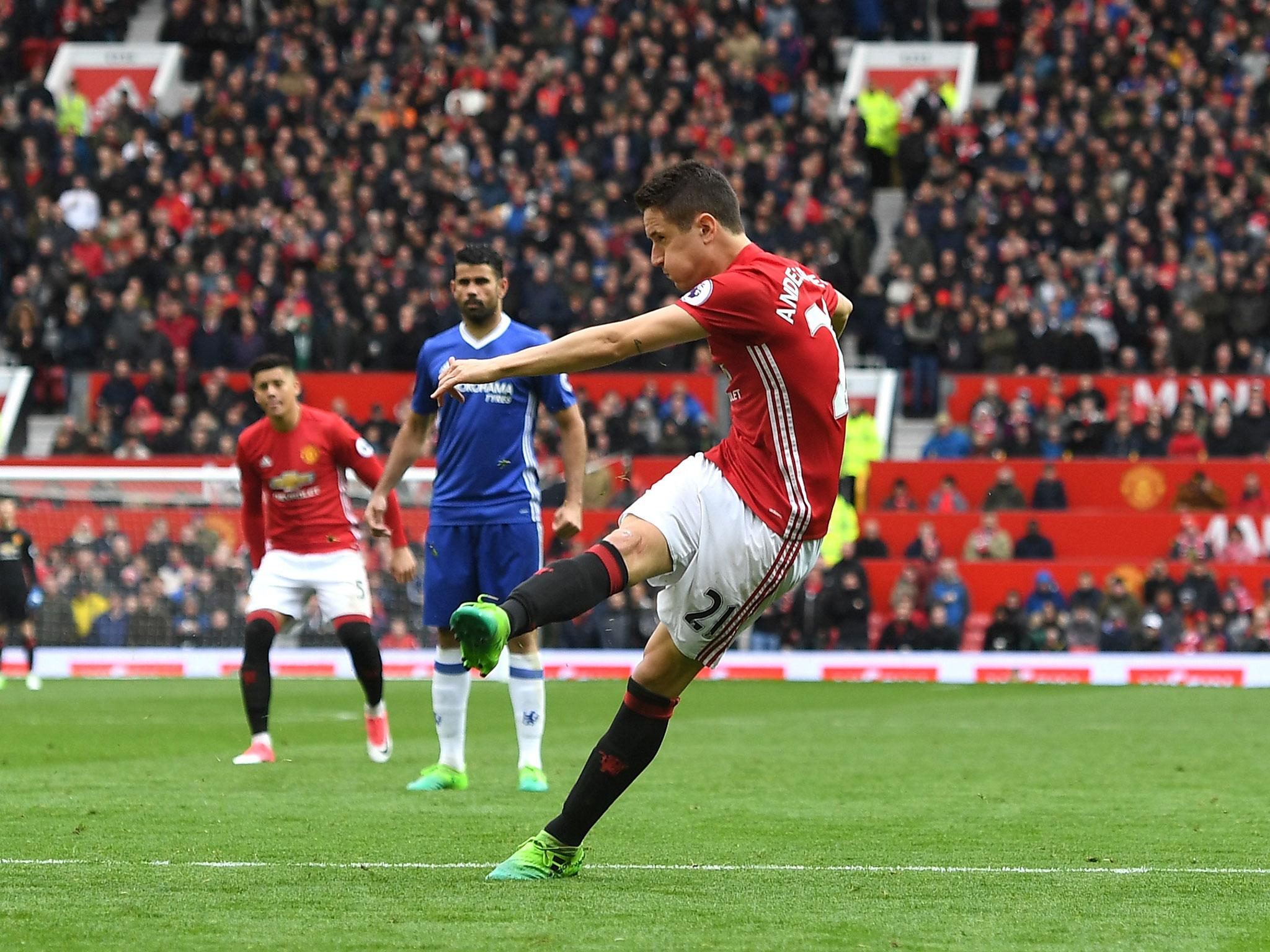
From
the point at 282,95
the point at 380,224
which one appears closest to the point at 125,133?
the point at 282,95

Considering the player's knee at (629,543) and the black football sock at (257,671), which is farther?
the black football sock at (257,671)

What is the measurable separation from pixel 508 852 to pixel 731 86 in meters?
23.9

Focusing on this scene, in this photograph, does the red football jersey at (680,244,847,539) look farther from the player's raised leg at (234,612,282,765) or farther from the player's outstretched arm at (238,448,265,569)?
the player's outstretched arm at (238,448,265,569)

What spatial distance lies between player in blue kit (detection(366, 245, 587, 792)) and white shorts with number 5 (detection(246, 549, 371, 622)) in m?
1.42

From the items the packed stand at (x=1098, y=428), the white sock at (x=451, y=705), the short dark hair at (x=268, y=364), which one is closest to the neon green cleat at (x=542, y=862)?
the white sock at (x=451, y=705)

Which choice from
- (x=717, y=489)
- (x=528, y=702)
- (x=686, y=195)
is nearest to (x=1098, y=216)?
(x=528, y=702)

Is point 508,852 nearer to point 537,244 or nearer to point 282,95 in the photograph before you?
point 537,244

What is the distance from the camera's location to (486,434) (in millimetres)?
10156

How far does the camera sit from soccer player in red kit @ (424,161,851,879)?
629 cm

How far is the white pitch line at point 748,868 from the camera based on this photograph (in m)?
6.79

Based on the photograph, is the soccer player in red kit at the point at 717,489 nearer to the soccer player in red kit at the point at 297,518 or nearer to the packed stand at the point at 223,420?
the soccer player in red kit at the point at 297,518

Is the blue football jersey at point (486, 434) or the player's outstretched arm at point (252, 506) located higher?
the blue football jersey at point (486, 434)

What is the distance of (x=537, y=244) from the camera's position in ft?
90.2

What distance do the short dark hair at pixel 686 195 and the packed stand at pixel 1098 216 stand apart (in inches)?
730
